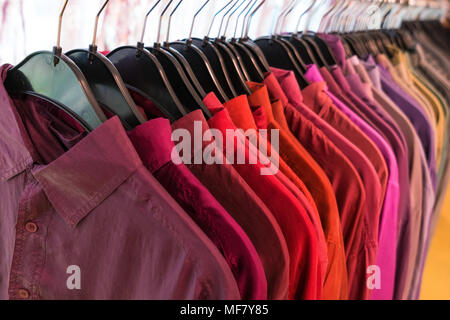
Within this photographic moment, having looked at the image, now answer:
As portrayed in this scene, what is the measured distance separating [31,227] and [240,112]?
42 cm

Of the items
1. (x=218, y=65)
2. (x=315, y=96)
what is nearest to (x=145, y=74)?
(x=218, y=65)

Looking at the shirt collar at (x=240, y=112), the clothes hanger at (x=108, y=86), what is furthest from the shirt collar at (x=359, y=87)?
the clothes hanger at (x=108, y=86)

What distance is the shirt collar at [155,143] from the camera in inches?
24.4

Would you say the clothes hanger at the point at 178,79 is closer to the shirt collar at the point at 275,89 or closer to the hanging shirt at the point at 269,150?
the hanging shirt at the point at 269,150

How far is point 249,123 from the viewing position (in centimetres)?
87

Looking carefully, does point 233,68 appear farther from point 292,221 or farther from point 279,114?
point 292,221

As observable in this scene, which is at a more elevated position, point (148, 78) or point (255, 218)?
point (148, 78)

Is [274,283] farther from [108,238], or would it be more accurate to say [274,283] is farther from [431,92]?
[431,92]

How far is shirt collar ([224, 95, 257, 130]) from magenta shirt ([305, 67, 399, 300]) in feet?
1.31

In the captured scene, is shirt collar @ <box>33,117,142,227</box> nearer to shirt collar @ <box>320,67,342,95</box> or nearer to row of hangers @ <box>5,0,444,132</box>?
row of hangers @ <box>5,0,444,132</box>

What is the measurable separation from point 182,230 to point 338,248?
0.40m

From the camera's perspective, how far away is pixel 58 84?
2.25ft
